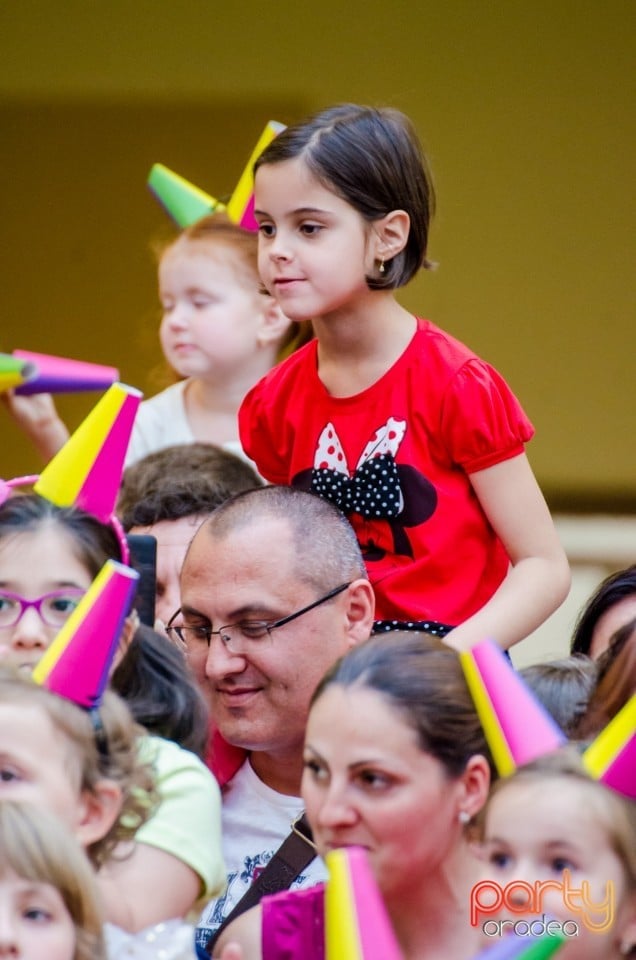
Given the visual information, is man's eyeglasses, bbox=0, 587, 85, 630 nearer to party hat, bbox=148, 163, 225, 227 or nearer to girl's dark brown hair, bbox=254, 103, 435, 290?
girl's dark brown hair, bbox=254, 103, 435, 290

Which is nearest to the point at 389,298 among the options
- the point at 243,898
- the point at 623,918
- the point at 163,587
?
the point at 163,587

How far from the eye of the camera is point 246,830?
286 cm

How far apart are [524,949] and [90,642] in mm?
715

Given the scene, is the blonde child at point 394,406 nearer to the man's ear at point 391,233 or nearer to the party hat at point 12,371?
the man's ear at point 391,233

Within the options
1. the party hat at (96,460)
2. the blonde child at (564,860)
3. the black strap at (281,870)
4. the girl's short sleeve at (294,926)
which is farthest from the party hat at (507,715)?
the party hat at (96,460)

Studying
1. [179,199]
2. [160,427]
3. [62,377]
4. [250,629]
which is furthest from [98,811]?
[179,199]

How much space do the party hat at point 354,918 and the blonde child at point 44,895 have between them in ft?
0.82

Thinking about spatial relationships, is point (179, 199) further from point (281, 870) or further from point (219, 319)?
point (281, 870)

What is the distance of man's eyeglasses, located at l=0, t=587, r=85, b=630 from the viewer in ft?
8.98

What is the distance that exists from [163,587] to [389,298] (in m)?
0.69

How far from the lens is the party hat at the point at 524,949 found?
179cm

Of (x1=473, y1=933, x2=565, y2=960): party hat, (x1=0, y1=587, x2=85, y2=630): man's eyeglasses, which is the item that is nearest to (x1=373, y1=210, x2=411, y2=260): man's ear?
(x1=0, y1=587, x2=85, y2=630): man's eyeglasses

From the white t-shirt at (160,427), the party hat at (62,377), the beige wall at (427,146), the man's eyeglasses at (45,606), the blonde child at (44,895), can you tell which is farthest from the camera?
the beige wall at (427,146)

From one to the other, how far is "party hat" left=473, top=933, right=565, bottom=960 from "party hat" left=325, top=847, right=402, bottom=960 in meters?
0.10
